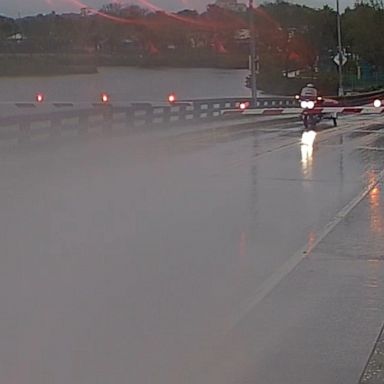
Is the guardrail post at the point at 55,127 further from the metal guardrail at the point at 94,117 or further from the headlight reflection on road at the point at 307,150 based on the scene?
the headlight reflection on road at the point at 307,150

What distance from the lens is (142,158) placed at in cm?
2220

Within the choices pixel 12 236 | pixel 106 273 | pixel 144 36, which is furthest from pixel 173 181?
pixel 144 36

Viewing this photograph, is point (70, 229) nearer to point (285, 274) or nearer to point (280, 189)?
point (285, 274)

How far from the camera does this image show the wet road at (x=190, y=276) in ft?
21.3

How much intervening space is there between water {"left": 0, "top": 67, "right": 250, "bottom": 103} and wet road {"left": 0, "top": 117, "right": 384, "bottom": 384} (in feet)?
41.8

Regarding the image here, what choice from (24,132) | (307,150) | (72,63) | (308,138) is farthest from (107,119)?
(307,150)

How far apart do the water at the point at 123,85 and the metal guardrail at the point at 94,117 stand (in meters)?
0.94

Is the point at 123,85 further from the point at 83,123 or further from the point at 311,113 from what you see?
the point at 83,123

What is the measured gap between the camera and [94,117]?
31.1 m

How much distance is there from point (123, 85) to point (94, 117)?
1490 centimetres

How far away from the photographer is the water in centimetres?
3287

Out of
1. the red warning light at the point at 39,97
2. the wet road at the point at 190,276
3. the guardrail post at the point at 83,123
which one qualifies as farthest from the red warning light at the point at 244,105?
the wet road at the point at 190,276

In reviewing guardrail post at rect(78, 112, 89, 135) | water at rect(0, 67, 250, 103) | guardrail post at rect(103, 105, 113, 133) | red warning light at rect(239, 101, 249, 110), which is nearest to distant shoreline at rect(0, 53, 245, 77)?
water at rect(0, 67, 250, 103)

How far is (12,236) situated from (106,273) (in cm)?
252
